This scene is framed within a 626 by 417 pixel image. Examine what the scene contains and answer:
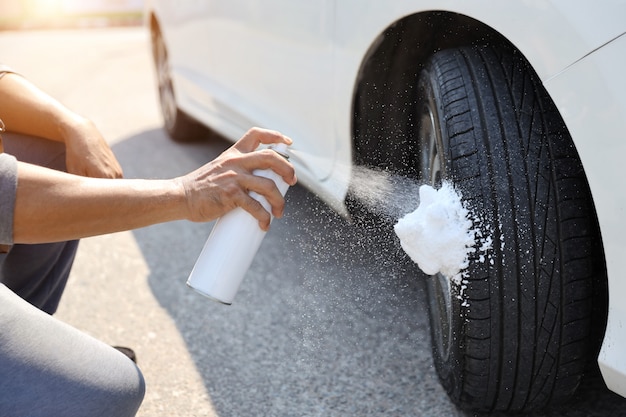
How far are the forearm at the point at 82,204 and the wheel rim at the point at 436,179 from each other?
61 centimetres

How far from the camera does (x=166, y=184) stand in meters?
1.60

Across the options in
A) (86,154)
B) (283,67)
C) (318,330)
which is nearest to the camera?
(86,154)

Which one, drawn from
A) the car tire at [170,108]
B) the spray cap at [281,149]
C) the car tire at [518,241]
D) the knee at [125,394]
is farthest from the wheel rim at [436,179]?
the car tire at [170,108]

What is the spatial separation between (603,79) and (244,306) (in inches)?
63.6

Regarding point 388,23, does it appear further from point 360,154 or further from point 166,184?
point 166,184

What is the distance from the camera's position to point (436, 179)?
1.86m

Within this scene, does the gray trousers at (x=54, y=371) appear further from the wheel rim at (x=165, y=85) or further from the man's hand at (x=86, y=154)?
the wheel rim at (x=165, y=85)

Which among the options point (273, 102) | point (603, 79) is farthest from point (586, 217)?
point (273, 102)

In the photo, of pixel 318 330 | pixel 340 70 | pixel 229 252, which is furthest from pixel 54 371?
pixel 340 70

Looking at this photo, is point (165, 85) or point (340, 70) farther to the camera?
point (165, 85)

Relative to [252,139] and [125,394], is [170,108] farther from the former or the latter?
[125,394]

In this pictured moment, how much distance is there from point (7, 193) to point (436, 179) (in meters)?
0.95

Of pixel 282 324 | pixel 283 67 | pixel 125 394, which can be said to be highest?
pixel 283 67

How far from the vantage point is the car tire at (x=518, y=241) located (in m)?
1.59
